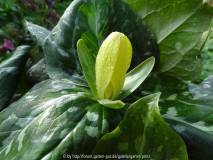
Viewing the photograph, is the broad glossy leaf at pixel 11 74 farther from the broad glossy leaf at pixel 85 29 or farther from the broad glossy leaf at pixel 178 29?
the broad glossy leaf at pixel 178 29

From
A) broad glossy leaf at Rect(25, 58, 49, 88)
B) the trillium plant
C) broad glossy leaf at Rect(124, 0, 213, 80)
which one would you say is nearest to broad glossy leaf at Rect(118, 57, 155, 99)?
the trillium plant

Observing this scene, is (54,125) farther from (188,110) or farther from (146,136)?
(188,110)

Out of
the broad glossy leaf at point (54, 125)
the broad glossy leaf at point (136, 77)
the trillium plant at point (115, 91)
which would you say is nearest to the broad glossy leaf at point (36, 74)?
the trillium plant at point (115, 91)

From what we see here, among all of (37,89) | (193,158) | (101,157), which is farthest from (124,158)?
(37,89)

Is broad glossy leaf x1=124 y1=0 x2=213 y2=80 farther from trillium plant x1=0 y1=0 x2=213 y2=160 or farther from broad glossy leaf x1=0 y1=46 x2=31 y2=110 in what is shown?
broad glossy leaf x1=0 y1=46 x2=31 y2=110

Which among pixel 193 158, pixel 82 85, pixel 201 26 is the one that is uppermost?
pixel 201 26

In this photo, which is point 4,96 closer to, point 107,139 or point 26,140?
point 26,140

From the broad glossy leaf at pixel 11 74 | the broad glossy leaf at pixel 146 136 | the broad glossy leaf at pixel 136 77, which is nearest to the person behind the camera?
the broad glossy leaf at pixel 146 136
